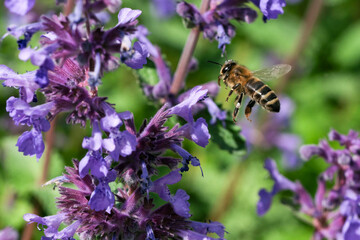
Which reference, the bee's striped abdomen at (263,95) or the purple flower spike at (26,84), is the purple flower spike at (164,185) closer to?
the purple flower spike at (26,84)

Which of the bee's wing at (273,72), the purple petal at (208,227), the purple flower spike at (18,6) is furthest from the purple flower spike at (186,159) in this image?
the bee's wing at (273,72)

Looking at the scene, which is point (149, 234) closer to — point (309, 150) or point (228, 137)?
point (228, 137)

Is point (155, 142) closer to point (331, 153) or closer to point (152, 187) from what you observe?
point (152, 187)

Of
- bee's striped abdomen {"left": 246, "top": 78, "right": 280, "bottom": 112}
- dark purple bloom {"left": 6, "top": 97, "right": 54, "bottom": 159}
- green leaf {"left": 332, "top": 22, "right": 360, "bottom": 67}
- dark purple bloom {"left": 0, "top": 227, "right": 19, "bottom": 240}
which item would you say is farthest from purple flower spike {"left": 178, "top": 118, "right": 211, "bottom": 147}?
green leaf {"left": 332, "top": 22, "right": 360, "bottom": 67}

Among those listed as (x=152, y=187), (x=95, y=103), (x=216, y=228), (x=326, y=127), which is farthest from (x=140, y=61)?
(x=326, y=127)

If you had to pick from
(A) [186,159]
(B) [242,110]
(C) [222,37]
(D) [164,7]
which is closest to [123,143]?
(A) [186,159]

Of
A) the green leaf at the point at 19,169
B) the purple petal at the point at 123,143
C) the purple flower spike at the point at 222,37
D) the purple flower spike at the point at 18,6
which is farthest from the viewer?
the green leaf at the point at 19,169

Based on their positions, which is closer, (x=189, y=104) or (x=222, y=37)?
(x=189, y=104)
